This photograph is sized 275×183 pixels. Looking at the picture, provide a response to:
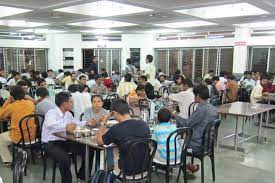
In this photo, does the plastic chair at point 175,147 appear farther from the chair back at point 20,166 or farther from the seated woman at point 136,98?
the seated woman at point 136,98

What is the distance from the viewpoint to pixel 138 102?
16.5 ft

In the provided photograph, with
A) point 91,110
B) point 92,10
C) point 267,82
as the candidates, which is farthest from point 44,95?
point 267,82

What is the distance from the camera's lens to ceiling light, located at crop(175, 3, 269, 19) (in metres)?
6.49

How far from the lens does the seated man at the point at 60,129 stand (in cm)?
310

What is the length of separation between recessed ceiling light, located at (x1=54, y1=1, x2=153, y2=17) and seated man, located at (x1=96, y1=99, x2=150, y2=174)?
4.23 meters

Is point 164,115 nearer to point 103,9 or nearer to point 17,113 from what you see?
point 17,113

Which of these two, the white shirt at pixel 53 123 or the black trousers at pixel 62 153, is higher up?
the white shirt at pixel 53 123

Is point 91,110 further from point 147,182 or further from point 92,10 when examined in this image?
point 92,10

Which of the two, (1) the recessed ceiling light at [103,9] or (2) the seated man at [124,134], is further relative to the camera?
(1) the recessed ceiling light at [103,9]

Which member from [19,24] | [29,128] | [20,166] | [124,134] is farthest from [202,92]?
[19,24]

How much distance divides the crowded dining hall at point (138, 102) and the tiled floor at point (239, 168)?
0.05 feet

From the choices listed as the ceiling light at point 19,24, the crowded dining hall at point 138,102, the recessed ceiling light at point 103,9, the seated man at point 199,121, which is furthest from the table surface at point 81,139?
the ceiling light at point 19,24

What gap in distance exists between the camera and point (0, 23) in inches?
353

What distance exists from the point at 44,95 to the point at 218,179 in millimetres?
2779
